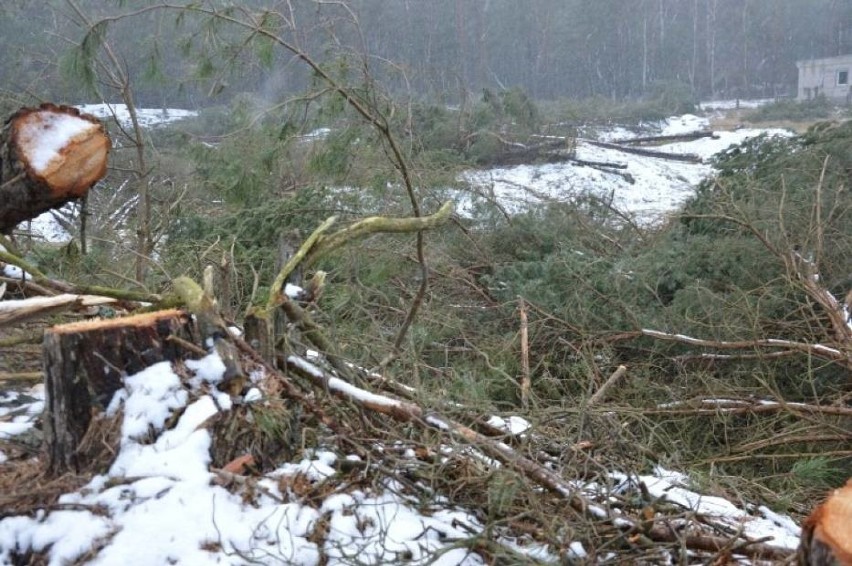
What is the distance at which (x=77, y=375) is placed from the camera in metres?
2.14

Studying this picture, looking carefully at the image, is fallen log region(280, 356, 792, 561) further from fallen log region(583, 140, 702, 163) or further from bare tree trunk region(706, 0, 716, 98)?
bare tree trunk region(706, 0, 716, 98)

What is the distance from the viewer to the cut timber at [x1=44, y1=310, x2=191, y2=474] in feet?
6.97

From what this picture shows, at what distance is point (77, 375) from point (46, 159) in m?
1.27

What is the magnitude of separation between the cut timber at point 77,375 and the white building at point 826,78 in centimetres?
2840

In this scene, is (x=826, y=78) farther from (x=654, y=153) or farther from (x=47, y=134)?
(x=47, y=134)

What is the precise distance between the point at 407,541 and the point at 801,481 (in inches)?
102

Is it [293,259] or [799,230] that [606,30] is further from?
[293,259]

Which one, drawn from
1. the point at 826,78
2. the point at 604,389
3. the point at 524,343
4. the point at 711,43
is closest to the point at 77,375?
the point at 604,389

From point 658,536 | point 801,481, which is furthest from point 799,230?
point 658,536

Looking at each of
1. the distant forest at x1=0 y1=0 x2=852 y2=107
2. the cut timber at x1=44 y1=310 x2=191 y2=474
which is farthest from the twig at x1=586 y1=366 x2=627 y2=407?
the distant forest at x1=0 y1=0 x2=852 y2=107

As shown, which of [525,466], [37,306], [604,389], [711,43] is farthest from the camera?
[711,43]

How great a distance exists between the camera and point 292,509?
2.13m

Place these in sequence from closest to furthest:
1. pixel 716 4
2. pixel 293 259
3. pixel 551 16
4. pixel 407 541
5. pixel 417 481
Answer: pixel 407 541, pixel 417 481, pixel 293 259, pixel 551 16, pixel 716 4

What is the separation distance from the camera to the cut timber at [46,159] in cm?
296
